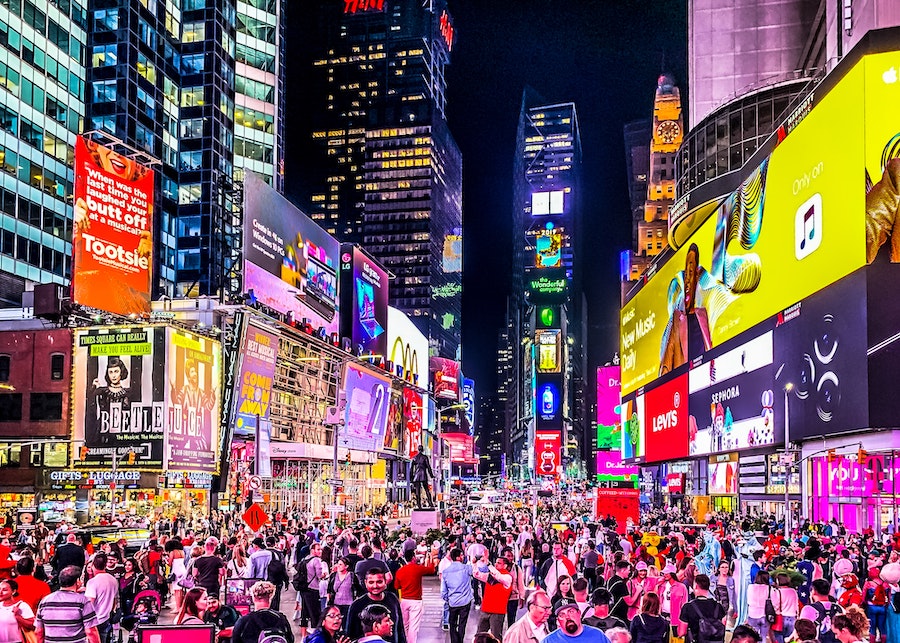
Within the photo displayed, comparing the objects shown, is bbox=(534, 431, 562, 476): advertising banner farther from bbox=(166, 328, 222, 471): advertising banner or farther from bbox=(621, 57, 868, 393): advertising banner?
bbox=(166, 328, 222, 471): advertising banner

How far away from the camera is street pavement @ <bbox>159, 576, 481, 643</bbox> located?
19.9 metres

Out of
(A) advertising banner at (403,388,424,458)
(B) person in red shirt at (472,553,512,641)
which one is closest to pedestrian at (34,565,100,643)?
(B) person in red shirt at (472,553,512,641)

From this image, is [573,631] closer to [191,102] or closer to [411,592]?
[411,592]

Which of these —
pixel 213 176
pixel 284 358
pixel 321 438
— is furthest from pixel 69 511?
pixel 213 176

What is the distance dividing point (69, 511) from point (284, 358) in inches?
1020

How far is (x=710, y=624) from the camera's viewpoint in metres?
11.9

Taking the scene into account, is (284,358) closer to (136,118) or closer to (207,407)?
(207,407)

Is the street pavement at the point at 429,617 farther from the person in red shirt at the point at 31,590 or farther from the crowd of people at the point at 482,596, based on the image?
the person in red shirt at the point at 31,590

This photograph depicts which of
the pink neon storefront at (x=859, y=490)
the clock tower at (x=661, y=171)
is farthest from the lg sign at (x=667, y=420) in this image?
the clock tower at (x=661, y=171)

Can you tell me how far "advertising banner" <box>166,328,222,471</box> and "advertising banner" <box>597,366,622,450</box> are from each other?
360 ft

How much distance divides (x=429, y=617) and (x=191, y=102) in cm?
9134

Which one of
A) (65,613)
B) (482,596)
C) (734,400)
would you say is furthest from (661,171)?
(65,613)

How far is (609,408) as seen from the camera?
172 m

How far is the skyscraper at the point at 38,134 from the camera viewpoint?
68.1 metres
